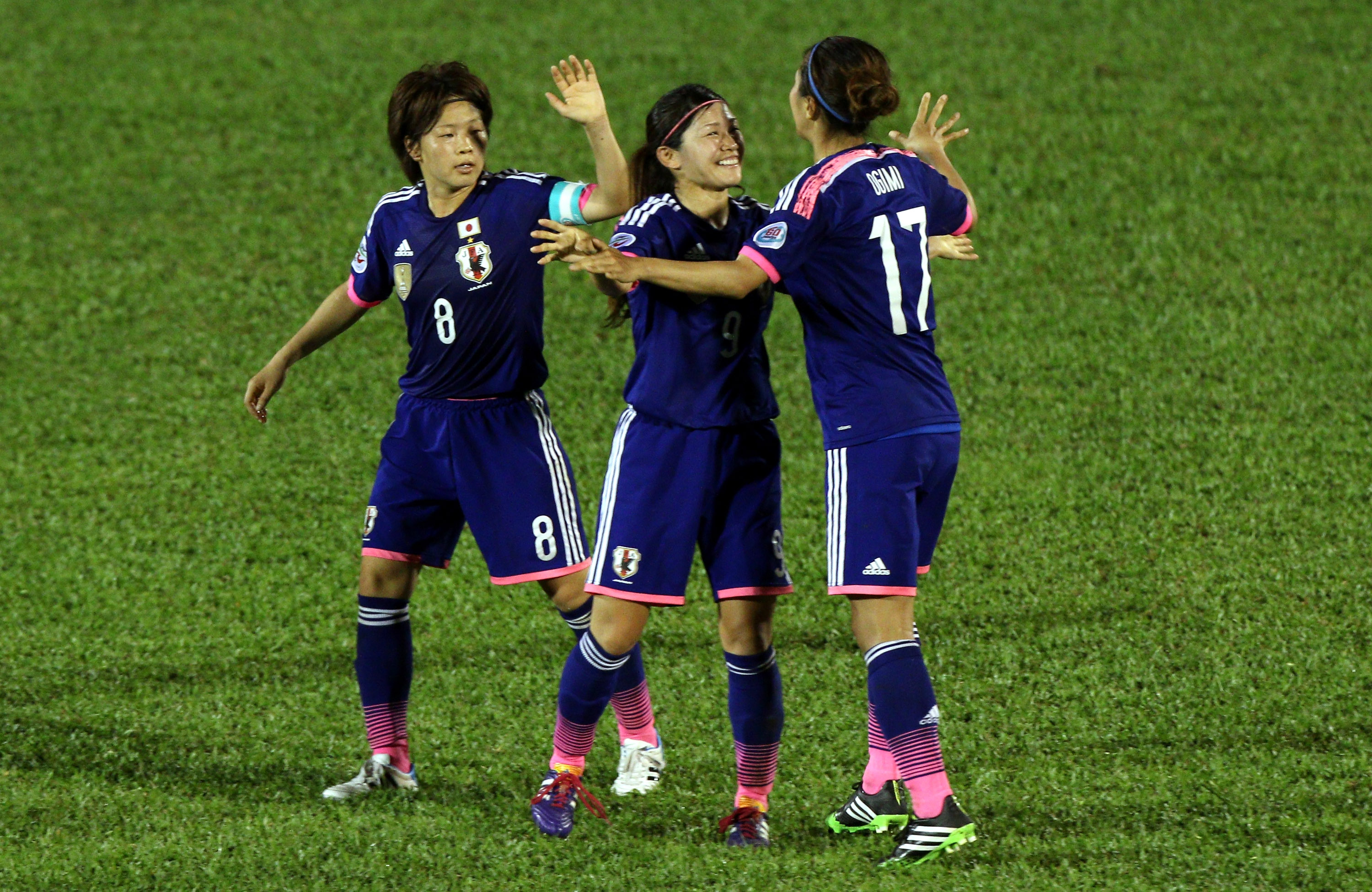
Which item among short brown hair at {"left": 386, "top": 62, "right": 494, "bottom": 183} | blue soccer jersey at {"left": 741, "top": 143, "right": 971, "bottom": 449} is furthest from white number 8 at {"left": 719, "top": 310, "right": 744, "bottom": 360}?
Result: short brown hair at {"left": 386, "top": 62, "right": 494, "bottom": 183}

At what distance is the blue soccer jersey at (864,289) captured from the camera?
4.80 metres

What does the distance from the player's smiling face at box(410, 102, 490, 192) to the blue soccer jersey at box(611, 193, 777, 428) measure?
727 mm

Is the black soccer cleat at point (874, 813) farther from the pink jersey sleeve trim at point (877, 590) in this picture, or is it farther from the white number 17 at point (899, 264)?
the white number 17 at point (899, 264)

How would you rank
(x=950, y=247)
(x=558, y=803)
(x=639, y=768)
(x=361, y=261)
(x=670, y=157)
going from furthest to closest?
1. (x=639, y=768)
2. (x=361, y=261)
3. (x=950, y=247)
4. (x=558, y=803)
5. (x=670, y=157)

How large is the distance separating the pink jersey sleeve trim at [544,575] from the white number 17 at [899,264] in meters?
1.50

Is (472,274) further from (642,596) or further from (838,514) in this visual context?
(838,514)

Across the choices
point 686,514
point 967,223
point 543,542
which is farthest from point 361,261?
point 967,223

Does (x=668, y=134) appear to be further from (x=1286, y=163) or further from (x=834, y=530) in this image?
(x=1286, y=163)

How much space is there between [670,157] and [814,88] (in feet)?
1.73

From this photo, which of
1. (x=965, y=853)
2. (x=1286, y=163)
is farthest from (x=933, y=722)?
(x=1286, y=163)

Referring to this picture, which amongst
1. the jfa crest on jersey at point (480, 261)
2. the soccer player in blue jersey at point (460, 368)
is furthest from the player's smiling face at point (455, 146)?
the jfa crest on jersey at point (480, 261)

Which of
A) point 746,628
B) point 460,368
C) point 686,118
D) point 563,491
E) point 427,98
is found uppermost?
point 427,98

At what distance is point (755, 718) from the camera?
5258 millimetres

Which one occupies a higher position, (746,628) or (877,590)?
(877,590)
